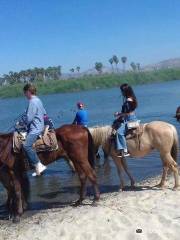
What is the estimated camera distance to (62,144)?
10.1 metres

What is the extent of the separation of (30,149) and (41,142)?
1.11ft

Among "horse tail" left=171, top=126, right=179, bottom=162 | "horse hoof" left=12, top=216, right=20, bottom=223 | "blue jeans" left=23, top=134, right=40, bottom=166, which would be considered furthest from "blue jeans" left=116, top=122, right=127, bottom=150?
"horse hoof" left=12, top=216, right=20, bottom=223

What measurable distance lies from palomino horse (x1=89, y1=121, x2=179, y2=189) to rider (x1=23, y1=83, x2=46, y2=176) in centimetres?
187

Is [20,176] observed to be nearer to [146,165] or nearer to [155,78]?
[146,165]

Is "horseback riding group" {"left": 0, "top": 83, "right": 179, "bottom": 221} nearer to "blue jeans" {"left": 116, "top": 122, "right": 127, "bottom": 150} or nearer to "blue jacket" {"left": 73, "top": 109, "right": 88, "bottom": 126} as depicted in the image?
"blue jeans" {"left": 116, "top": 122, "right": 127, "bottom": 150}

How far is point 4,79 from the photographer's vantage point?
6983 inches

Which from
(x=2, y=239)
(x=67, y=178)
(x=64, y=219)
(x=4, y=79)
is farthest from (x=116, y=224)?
(x=4, y=79)

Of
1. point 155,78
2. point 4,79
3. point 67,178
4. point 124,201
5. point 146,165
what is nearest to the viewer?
point 124,201

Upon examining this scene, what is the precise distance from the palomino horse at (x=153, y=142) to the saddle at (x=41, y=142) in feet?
5.05

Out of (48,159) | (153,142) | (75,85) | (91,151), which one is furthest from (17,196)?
(75,85)

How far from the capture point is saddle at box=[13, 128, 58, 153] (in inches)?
382

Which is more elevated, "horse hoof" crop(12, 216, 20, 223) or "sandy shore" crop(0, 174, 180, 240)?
"sandy shore" crop(0, 174, 180, 240)

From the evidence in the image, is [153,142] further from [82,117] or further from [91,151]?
[82,117]

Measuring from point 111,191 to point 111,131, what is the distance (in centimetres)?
177
